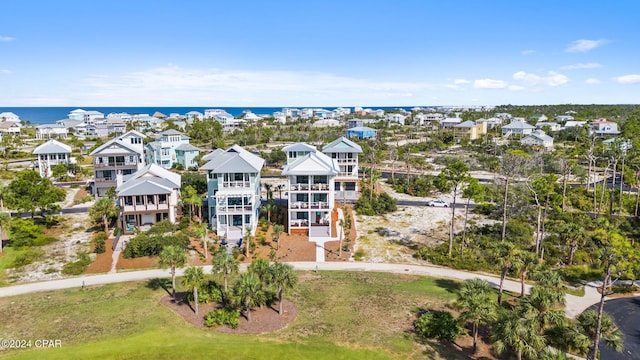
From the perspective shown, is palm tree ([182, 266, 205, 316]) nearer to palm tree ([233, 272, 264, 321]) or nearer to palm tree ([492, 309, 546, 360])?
palm tree ([233, 272, 264, 321])

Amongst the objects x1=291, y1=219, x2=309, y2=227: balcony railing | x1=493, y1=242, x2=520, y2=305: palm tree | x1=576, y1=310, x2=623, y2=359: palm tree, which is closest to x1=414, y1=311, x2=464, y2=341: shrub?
x1=493, y1=242, x2=520, y2=305: palm tree

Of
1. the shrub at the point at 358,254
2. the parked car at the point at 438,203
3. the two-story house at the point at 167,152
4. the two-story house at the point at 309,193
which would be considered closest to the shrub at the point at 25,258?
the two-story house at the point at 309,193

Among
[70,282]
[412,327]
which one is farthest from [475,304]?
[70,282]

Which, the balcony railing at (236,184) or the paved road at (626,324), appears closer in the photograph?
the paved road at (626,324)

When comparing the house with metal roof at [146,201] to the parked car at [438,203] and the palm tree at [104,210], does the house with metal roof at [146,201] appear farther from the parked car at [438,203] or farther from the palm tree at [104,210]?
the parked car at [438,203]

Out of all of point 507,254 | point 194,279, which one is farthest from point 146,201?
point 507,254

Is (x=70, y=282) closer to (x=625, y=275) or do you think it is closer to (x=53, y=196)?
(x=53, y=196)
